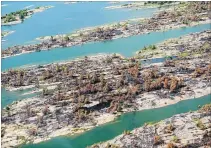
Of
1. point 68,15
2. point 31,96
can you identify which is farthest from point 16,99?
point 68,15

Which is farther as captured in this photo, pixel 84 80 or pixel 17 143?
pixel 84 80

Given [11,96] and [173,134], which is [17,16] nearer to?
[11,96]

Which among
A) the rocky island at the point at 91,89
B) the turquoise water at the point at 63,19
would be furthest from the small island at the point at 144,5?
the rocky island at the point at 91,89

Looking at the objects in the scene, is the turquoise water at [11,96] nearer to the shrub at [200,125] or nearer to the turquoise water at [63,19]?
the shrub at [200,125]

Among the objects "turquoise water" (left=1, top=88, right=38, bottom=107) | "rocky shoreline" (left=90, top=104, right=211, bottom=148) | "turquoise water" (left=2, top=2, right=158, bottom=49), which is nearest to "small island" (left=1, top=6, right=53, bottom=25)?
"turquoise water" (left=2, top=2, right=158, bottom=49)

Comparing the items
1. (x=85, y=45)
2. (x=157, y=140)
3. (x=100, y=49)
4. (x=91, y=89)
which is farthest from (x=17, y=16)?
(x=157, y=140)

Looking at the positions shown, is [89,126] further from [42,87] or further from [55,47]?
[55,47]
